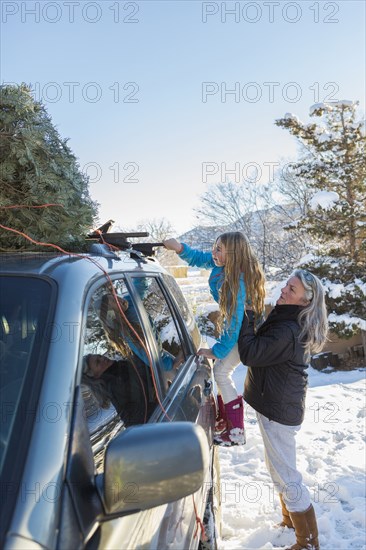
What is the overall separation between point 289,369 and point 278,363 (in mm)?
84

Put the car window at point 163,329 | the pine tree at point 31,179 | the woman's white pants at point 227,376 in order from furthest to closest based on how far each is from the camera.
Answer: the woman's white pants at point 227,376 → the pine tree at point 31,179 → the car window at point 163,329

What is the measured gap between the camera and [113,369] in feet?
5.81

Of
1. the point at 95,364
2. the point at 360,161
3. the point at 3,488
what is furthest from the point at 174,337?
the point at 360,161

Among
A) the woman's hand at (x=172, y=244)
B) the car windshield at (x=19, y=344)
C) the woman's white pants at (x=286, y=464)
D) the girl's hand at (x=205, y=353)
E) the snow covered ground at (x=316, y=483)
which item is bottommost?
the snow covered ground at (x=316, y=483)

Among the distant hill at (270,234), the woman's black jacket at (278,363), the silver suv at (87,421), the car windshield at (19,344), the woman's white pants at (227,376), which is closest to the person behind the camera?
the silver suv at (87,421)

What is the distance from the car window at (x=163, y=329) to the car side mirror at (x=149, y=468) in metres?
0.86

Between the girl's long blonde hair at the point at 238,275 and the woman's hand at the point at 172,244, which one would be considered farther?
the woman's hand at the point at 172,244

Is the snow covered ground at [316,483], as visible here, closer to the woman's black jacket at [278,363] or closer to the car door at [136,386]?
the woman's black jacket at [278,363]

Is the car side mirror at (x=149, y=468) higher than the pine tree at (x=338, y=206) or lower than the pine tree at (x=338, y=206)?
lower

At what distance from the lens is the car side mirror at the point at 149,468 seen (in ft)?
3.60

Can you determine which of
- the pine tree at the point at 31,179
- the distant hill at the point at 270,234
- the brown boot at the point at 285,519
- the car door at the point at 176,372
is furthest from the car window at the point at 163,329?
the distant hill at the point at 270,234

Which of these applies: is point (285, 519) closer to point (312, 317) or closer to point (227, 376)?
point (227, 376)

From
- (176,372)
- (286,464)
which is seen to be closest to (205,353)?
(176,372)

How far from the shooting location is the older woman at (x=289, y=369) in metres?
2.75
